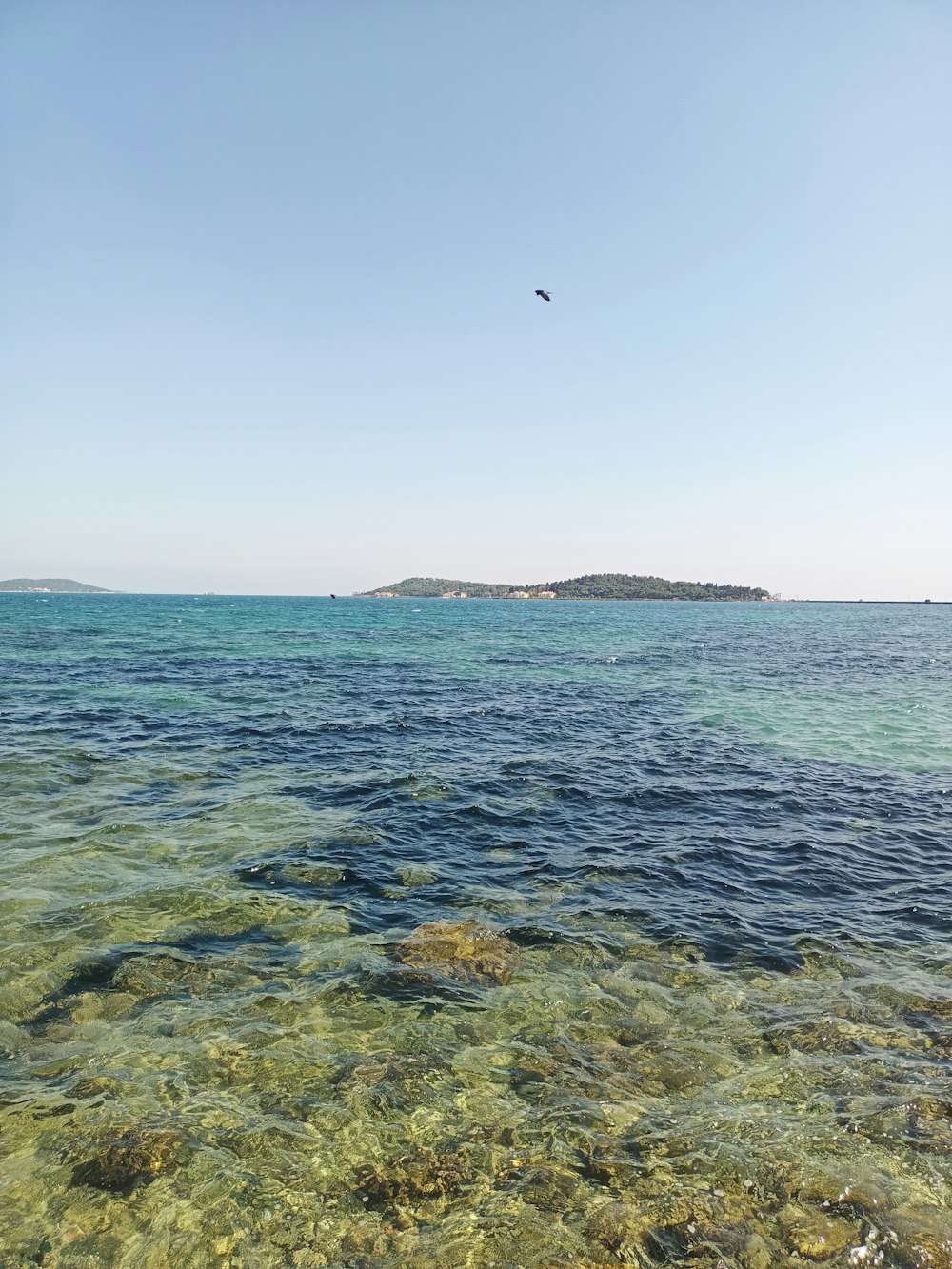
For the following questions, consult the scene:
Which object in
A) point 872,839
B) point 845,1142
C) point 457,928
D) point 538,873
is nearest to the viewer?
point 845,1142

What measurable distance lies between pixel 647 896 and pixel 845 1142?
5.58m

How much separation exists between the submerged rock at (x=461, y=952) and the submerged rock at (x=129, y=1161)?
150 inches

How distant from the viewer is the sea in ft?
17.8

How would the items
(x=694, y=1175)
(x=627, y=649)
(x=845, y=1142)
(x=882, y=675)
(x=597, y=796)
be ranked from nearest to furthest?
(x=694, y=1175) < (x=845, y=1142) < (x=597, y=796) < (x=882, y=675) < (x=627, y=649)

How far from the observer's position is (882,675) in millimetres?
45188

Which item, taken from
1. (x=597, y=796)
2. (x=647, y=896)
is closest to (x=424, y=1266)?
(x=647, y=896)

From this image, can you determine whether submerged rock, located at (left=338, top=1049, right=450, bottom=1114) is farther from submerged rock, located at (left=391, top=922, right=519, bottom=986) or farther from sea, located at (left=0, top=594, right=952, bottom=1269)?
submerged rock, located at (left=391, top=922, right=519, bottom=986)

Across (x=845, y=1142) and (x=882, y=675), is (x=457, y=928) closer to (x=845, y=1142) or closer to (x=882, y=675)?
(x=845, y=1142)

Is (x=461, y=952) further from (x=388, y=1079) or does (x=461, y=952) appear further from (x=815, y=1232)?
(x=815, y=1232)

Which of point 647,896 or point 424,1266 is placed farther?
point 647,896

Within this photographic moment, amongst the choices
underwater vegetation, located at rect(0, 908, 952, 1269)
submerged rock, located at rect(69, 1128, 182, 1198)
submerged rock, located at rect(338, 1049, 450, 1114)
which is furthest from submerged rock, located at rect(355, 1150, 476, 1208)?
submerged rock, located at rect(69, 1128, 182, 1198)

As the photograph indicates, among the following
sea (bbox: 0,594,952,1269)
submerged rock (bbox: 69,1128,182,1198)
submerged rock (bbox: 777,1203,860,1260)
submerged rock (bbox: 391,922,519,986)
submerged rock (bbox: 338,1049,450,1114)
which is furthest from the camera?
submerged rock (bbox: 391,922,519,986)

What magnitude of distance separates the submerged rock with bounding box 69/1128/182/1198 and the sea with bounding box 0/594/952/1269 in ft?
0.10

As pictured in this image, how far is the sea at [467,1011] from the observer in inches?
214
